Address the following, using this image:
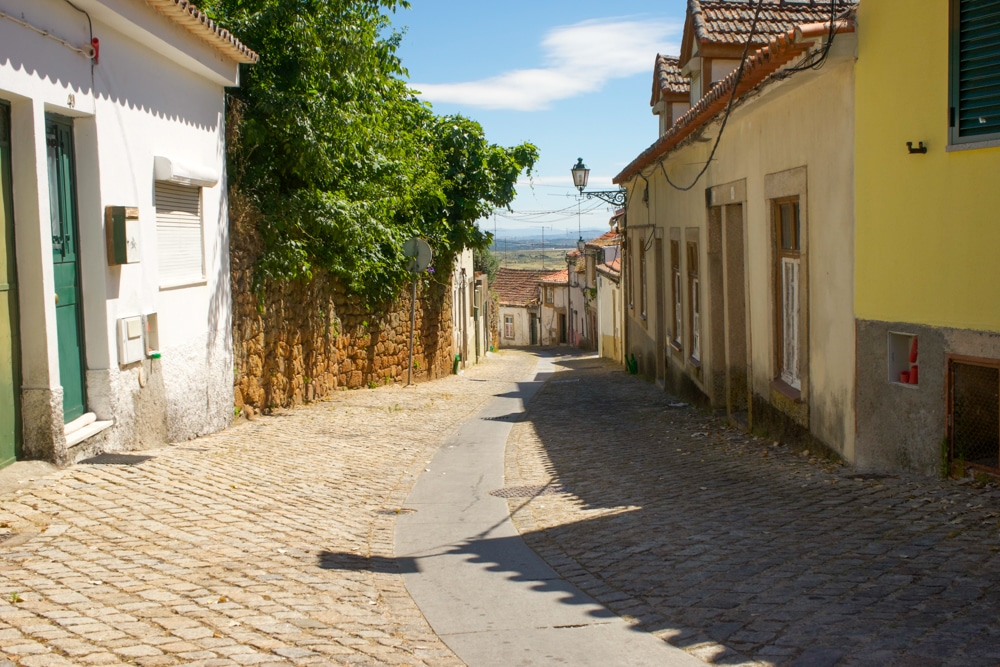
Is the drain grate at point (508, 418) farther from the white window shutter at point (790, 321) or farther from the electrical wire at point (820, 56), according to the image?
the electrical wire at point (820, 56)

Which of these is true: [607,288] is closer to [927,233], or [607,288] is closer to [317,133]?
[317,133]

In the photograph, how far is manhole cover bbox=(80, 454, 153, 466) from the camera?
7.59m

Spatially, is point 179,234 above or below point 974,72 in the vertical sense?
below

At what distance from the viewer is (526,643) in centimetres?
462

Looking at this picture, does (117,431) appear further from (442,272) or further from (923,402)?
(442,272)

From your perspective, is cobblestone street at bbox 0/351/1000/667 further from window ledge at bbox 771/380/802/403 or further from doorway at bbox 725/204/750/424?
doorway at bbox 725/204/750/424

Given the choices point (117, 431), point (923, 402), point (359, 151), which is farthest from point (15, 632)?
point (359, 151)

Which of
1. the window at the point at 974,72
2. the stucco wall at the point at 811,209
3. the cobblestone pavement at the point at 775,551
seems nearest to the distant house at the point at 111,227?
the cobblestone pavement at the point at 775,551

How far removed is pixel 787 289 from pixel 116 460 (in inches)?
258

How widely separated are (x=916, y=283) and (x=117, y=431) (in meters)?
6.40

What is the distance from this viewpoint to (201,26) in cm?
940

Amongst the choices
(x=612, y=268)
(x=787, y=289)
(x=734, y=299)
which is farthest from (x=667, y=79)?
(x=612, y=268)

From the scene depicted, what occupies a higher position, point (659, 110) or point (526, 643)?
point (659, 110)

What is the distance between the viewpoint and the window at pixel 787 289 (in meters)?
9.78
